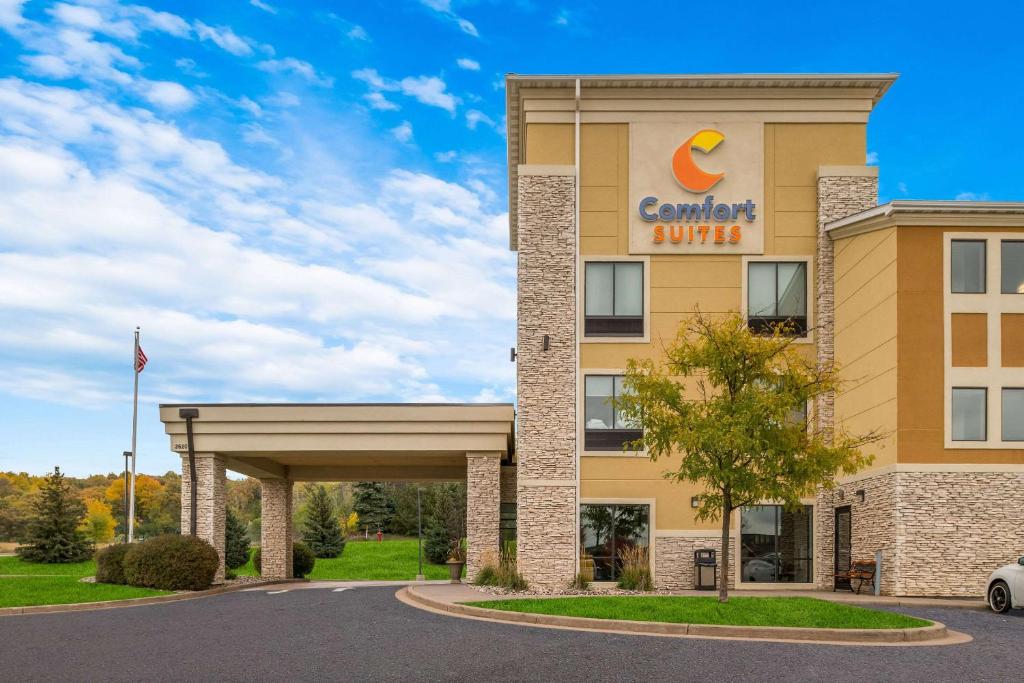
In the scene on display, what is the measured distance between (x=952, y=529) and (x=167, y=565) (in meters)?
19.3

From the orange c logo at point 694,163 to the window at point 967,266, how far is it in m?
6.66

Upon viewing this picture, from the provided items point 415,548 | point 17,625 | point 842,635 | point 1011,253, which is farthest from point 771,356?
point 415,548

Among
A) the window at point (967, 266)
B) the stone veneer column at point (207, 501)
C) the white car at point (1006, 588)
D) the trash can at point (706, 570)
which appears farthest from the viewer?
the stone veneer column at point (207, 501)

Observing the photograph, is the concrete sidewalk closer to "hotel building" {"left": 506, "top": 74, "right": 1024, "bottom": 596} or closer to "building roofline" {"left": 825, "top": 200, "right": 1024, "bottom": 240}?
"hotel building" {"left": 506, "top": 74, "right": 1024, "bottom": 596}

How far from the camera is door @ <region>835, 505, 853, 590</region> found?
2649cm

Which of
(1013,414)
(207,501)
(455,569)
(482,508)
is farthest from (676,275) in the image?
(207,501)

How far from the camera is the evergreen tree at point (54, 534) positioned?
45.7m

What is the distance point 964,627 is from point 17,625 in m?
16.8

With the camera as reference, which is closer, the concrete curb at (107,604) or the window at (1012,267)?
the concrete curb at (107,604)

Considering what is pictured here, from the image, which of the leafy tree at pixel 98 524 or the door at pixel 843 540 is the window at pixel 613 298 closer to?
the door at pixel 843 540

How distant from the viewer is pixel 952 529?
925 inches

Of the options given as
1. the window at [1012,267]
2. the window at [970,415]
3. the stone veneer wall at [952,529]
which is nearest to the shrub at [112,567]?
the stone veneer wall at [952,529]

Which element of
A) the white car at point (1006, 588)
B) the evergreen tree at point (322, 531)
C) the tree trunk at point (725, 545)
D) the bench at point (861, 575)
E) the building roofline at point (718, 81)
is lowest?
the evergreen tree at point (322, 531)

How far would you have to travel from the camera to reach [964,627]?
17688 millimetres
